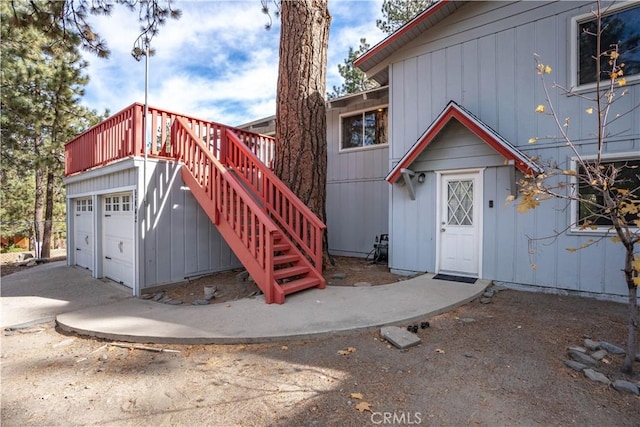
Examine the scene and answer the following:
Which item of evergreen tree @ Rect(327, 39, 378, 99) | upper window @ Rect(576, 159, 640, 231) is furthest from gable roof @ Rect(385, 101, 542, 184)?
evergreen tree @ Rect(327, 39, 378, 99)

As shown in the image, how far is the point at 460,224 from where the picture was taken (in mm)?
5844

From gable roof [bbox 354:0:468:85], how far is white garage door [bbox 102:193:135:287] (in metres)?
5.65

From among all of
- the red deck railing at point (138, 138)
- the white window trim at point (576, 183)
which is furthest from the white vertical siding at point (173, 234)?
the white window trim at point (576, 183)

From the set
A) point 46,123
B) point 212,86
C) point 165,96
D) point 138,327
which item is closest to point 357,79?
point 212,86

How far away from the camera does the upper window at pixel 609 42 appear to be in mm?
4538

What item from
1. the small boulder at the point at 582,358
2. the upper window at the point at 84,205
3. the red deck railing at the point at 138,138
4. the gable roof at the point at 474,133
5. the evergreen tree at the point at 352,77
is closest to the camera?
the small boulder at the point at 582,358

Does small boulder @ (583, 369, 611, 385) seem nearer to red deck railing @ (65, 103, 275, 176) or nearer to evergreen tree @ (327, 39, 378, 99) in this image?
red deck railing @ (65, 103, 275, 176)

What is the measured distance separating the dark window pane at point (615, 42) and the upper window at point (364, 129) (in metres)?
4.12

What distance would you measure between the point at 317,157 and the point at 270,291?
2935 mm

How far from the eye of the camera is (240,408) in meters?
2.25

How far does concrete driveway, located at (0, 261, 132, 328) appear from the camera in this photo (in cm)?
475

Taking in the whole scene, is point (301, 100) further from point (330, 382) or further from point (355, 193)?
point (330, 382)

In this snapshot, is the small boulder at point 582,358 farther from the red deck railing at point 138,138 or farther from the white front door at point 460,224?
the red deck railing at point 138,138

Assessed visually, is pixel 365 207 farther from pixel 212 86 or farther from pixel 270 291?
pixel 212 86
